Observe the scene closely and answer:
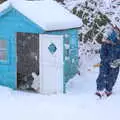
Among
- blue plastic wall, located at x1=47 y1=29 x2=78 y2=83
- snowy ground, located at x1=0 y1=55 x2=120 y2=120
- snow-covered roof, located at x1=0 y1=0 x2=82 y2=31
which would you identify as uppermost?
snow-covered roof, located at x1=0 y1=0 x2=82 y2=31

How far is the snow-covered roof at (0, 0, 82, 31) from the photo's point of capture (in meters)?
10.5

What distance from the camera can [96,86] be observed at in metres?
11.2

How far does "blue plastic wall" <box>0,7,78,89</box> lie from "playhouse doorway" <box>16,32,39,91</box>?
0.52 ft

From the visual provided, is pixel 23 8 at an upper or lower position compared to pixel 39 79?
upper

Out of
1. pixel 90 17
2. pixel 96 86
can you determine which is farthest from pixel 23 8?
pixel 90 17

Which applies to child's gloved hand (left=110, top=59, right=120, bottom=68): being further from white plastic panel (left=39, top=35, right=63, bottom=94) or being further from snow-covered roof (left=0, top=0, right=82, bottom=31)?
snow-covered roof (left=0, top=0, right=82, bottom=31)

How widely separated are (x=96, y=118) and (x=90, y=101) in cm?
113

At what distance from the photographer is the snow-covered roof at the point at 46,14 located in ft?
34.6

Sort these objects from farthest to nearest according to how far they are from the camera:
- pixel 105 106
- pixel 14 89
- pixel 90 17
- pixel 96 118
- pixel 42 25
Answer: pixel 90 17 < pixel 14 89 < pixel 42 25 < pixel 105 106 < pixel 96 118

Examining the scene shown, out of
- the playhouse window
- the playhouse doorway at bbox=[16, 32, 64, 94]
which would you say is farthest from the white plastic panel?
the playhouse window

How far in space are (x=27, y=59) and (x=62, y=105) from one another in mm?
1885

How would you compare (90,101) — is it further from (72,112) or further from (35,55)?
(35,55)

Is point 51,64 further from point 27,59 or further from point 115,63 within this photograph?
point 115,63

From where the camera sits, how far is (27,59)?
11.2 meters
